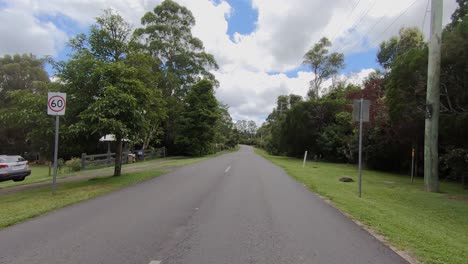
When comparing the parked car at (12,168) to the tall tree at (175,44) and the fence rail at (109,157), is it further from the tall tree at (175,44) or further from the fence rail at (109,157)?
the tall tree at (175,44)

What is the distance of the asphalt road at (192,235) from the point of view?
4559mm

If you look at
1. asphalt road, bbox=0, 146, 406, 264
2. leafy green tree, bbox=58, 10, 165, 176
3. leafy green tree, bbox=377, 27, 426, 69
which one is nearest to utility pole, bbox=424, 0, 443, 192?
asphalt road, bbox=0, 146, 406, 264

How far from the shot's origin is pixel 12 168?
16.8 m

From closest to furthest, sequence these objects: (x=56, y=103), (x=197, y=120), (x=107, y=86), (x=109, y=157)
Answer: (x=56, y=103) → (x=107, y=86) → (x=109, y=157) → (x=197, y=120)

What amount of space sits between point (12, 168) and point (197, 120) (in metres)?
24.6

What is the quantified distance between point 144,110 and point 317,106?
89.0 ft

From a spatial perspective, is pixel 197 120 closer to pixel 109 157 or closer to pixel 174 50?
pixel 174 50

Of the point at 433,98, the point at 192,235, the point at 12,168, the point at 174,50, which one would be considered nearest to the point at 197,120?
the point at 174,50

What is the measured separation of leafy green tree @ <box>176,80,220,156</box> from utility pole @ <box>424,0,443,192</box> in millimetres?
28813

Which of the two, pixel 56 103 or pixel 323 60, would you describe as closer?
pixel 56 103

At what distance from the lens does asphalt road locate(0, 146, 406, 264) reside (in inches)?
179

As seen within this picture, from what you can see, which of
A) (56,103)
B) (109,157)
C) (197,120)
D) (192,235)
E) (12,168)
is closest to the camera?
(192,235)

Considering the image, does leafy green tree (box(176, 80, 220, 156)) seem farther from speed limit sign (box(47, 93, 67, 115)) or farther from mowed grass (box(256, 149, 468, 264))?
speed limit sign (box(47, 93, 67, 115))

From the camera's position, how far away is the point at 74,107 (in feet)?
42.9
